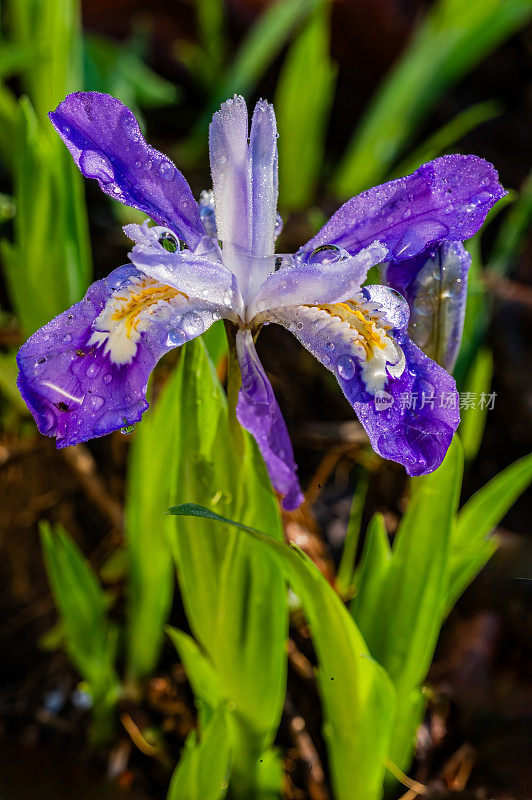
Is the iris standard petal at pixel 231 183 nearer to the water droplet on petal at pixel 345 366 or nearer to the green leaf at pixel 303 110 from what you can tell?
the water droplet on petal at pixel 345 366

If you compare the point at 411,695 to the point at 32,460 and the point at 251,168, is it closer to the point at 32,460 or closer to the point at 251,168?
the point at 251,168

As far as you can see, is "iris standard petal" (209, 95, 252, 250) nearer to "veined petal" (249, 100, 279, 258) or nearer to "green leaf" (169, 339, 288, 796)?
"veined petal" (249, 100, 279, 258)

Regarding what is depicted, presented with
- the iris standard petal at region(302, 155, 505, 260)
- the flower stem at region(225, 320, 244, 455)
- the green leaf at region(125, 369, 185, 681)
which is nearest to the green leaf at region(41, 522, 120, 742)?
the green leaf at region(125, 369, 185, 681)

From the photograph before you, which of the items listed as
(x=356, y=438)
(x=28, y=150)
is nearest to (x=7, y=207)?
(x=28, y=150)

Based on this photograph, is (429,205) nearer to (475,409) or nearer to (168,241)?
(168,241)

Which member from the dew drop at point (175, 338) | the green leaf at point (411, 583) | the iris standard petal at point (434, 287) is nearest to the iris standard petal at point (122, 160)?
the dew drop at point (175, 338)
